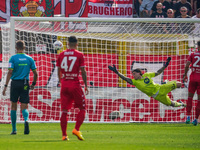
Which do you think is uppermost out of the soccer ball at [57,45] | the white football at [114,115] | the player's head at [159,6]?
the player's head at [159,6]

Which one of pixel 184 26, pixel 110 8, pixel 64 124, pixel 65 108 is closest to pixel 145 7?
pixel 110 8

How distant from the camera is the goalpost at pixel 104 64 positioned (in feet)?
51.2

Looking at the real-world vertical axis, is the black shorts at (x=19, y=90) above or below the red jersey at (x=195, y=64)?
below

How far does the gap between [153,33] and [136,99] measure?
117 inches

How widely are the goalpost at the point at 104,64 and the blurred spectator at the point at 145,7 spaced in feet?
8.55

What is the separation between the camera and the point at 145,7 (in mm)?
19438

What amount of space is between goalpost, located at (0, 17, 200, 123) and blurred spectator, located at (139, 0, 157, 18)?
8.55ft

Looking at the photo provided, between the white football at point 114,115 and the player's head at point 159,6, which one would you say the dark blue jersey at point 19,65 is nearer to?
the white football at point 114,115

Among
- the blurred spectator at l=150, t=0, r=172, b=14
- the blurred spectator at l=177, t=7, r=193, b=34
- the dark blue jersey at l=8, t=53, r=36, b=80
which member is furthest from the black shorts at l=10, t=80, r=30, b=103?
the blurred spectator at l=150, t=0, r=172, b=14

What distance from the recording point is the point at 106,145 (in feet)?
28.4

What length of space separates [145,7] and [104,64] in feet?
14.0

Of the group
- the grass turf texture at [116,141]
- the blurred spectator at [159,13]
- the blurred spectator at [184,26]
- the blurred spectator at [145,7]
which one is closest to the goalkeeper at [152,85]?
→ the grass turf texture at [116,141]

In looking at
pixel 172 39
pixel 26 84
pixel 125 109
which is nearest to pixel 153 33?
pixel 172 39

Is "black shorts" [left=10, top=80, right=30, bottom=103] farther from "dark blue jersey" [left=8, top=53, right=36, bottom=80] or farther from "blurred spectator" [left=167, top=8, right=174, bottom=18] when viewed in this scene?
"blurred spectator" [left=167, top=8, right=174, bottom=18]
